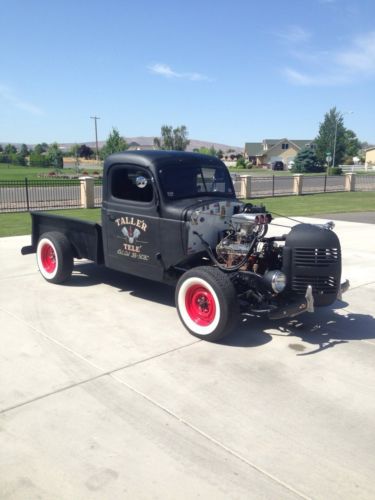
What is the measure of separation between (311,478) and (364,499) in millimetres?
306

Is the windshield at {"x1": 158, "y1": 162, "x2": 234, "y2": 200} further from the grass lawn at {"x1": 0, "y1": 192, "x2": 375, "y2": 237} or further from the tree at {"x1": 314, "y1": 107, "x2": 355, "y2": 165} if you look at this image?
the tree at {"x1": 314, "y1": 107, "x2": 355, "y2": 165}

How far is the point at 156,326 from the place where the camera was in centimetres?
511

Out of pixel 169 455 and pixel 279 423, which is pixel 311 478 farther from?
pixel 169 455

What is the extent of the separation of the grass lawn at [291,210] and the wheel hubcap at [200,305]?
723cm

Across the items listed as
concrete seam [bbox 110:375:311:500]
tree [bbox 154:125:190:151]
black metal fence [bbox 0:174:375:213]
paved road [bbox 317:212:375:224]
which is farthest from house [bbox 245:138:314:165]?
concrete seam [bbox 110:375:311:500]

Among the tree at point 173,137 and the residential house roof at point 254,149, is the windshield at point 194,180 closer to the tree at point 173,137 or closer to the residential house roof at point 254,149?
the tree at point 173,137

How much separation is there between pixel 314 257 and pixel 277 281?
0.43 meters

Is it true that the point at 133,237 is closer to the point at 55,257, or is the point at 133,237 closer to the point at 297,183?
the point at 55,257

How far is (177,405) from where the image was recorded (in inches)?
138

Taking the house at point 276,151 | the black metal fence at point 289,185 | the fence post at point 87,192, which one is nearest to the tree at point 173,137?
the house at point 276,151

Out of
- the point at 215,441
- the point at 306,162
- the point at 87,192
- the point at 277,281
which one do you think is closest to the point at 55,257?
the point at 277,281

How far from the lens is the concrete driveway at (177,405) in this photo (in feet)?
8.93

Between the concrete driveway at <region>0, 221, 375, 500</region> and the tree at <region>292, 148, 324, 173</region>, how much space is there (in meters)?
57.0

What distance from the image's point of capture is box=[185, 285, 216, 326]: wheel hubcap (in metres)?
4.70
